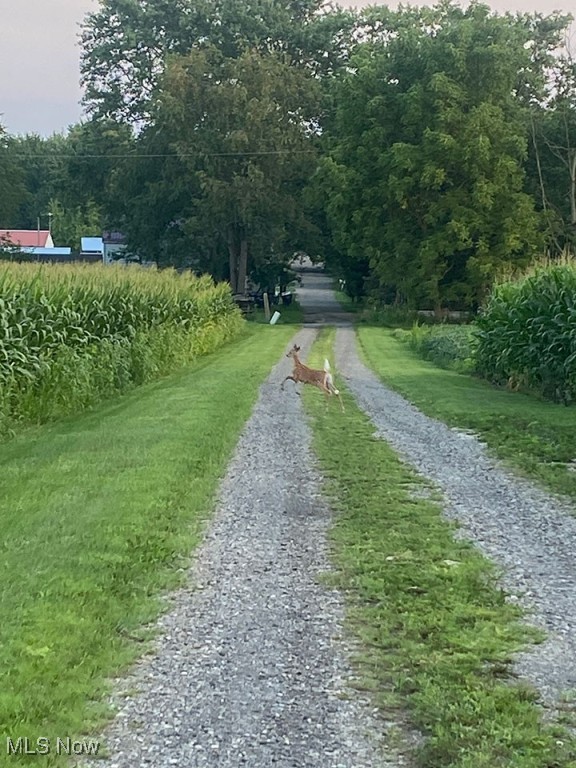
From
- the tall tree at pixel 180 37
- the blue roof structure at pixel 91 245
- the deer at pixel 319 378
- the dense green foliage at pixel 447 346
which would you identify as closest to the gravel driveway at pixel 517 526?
the deer at pixel 319 378

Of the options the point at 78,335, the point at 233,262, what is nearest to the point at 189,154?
the point at 233,262

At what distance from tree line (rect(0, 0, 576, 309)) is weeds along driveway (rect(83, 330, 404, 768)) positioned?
38.3 m

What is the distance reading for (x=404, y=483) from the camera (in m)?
10.1

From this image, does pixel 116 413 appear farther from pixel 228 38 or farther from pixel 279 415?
pixel 228 38

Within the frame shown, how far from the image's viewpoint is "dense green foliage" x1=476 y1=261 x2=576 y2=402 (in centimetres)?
1784

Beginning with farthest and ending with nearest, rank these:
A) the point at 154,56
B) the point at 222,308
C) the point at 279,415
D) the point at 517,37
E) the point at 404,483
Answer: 1. the point at 154,56
2. the point at 517,37
3. the point at 222,308
4. the point at 279,415
5. the point at 404,483

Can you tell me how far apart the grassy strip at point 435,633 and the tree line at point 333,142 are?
A: 123ft

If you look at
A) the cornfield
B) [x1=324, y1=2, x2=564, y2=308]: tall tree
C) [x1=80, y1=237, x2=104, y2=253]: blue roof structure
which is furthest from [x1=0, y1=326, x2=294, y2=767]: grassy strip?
[x1=80, y1=237, x2=104, y2=253]: blue roof structure

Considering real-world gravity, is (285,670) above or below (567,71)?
below

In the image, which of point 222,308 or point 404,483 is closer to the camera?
point 404,483

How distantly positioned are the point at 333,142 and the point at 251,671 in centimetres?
4902

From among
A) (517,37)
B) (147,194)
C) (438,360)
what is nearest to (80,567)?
(438,360)

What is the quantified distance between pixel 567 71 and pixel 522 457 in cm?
4758

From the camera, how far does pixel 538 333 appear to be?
739 inches
